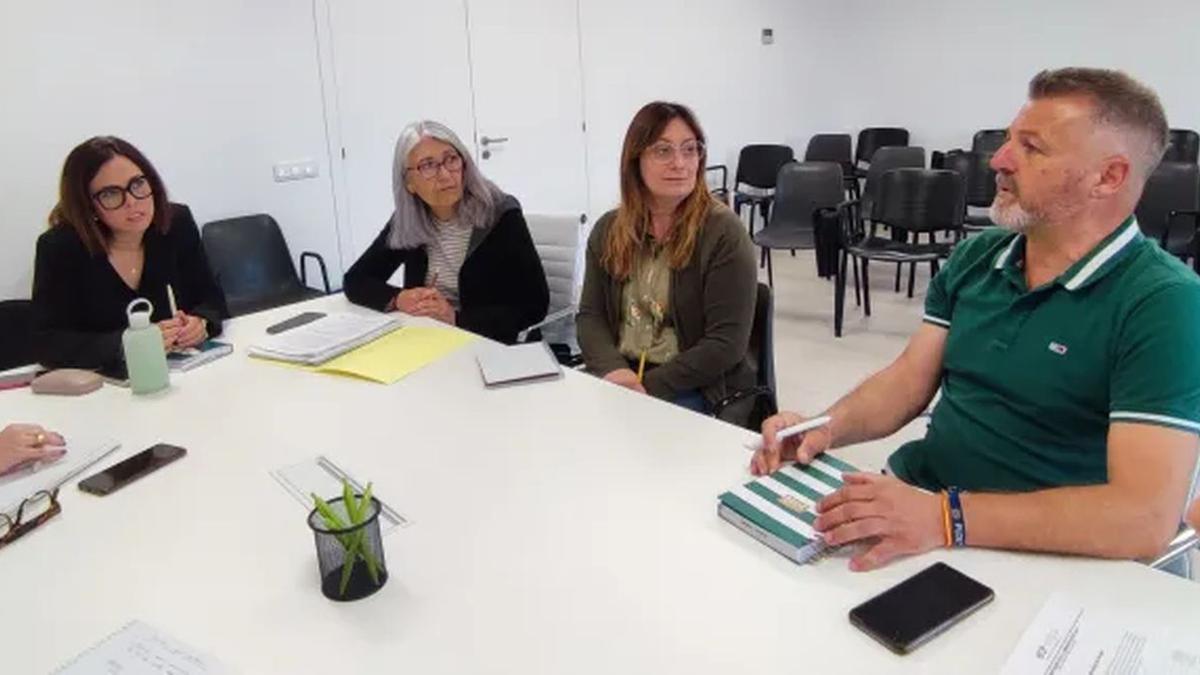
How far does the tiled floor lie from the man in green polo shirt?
143 cm

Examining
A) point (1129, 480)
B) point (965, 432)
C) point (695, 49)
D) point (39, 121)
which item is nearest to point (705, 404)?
point (965, 432)

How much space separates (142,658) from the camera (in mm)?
949

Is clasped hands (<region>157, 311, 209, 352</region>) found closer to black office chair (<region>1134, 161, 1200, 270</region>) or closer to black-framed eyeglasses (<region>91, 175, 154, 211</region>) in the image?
black-framed eyeglasses (<region>91, 175, 154, 211</region>)

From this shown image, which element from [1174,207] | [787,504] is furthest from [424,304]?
[1174,207]

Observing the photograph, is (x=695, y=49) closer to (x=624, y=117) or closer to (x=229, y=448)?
(x=624, y=117)

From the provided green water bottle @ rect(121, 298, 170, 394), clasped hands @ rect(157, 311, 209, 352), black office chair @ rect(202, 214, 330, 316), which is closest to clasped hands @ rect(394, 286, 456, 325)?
clasped hands @ rect(157, 311, 209, 352)

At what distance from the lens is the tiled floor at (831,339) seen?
3626 mm

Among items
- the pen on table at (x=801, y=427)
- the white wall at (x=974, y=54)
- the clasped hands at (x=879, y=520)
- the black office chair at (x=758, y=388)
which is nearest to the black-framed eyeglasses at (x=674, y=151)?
the black office chair at (x=758, y=388)

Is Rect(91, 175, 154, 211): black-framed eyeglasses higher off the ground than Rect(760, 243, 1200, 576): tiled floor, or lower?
higher

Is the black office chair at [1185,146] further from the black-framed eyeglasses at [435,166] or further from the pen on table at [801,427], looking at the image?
the pen on table at [801,427]

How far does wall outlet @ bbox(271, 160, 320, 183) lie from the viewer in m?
4.07

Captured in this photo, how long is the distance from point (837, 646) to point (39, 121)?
3641 mm

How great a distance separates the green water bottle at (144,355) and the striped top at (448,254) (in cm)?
96

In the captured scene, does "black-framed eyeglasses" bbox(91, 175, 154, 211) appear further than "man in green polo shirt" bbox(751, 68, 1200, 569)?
Yes
